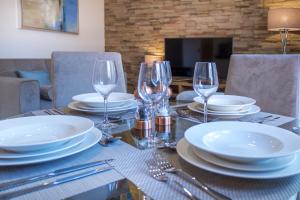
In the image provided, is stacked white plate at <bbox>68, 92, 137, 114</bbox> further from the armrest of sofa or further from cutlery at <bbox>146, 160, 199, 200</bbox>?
the armrest of sofa

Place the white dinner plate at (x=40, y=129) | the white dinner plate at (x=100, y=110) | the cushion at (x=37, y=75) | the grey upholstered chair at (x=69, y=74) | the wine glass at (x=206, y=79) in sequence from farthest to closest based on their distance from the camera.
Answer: the cushion at (x=37, y=75), the grey upholstered chair at (x=69, y=74), the white dinner plate at (x=100, y=110), the wine glass at (x=206, y=79), the white dinner plate at (x=40, y=129)

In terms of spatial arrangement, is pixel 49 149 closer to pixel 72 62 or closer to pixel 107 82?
pixel 107 82

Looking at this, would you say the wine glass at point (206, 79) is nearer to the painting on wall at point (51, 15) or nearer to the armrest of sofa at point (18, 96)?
the armrest of sofa at point (18, 96)

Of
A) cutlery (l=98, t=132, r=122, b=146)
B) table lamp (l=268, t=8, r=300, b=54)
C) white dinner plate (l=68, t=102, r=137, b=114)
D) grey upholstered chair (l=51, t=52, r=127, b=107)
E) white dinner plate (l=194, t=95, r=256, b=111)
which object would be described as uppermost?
table lamp (l=268, t=8, r=300, b=54)

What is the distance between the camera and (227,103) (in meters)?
1.24

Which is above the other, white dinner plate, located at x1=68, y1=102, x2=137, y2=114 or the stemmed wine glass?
the stemmed wine glass

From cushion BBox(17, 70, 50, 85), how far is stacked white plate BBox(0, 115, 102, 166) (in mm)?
3092

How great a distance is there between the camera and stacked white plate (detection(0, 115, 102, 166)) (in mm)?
630

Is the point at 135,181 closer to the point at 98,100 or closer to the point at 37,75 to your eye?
the point at 98,100

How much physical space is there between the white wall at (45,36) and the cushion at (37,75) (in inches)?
23.5

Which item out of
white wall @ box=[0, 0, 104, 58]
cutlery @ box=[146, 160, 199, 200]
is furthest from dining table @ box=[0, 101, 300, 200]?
white wall @ box=[0, 0, 104, 58]

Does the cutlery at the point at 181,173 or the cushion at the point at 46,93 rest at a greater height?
the cutlery at the point at 181,173

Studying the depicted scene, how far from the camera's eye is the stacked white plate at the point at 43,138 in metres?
0.63

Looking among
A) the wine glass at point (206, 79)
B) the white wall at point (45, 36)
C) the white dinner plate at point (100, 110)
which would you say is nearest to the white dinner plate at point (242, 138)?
the wine glass at point (206, 79)
